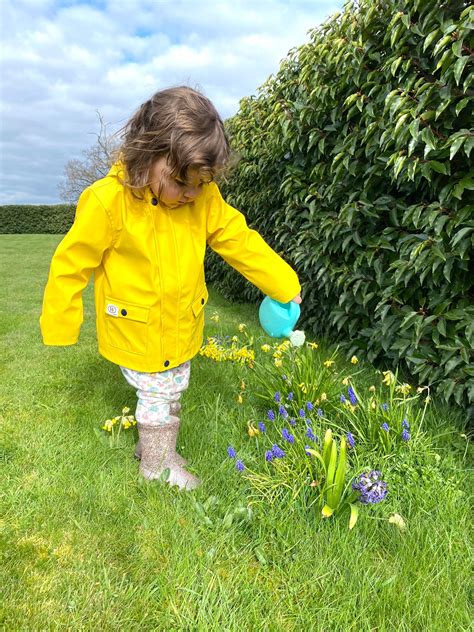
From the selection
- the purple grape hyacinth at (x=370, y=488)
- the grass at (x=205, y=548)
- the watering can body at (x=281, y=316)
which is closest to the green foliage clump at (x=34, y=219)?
the grass at (x=205, y=548)

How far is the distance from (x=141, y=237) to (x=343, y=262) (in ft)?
6.50

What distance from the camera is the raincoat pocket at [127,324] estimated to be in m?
2.11

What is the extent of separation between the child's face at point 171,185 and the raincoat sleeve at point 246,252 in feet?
0.91

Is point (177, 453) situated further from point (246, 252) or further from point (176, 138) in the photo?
point (176, 138)

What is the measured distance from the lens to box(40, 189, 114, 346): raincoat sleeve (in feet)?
6.54

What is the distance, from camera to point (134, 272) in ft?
6.89

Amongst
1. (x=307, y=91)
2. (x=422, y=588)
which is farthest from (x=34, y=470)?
(x=307, y=91)

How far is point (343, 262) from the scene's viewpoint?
3.57 metres

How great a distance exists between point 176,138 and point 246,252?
0.72m

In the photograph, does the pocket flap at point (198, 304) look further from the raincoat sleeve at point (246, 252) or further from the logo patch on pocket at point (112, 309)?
the logo patch on pocket at point (112, 309)

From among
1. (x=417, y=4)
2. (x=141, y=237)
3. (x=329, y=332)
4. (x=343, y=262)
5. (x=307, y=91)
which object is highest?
(x=417, y=4)

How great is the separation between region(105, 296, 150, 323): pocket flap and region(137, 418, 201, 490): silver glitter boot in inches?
21.4

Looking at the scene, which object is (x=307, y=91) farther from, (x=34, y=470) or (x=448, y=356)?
(x=34, y=470)

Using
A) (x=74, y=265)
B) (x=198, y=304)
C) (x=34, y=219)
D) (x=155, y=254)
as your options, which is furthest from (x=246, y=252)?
(x=34, y=219)
